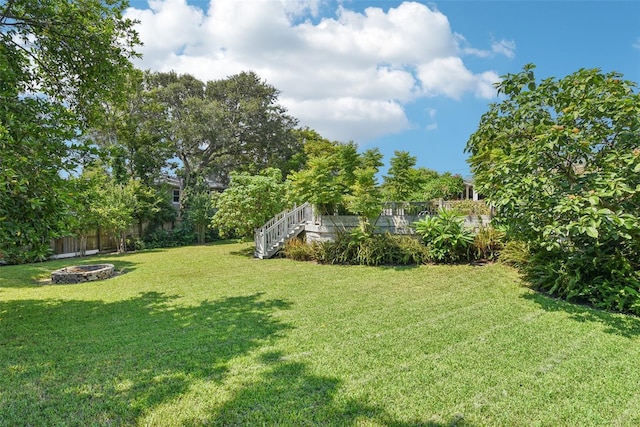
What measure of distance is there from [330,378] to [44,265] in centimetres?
1334

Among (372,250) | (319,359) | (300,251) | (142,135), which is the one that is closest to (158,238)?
(142,135)

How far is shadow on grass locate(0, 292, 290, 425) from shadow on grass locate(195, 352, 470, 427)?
1.73ft

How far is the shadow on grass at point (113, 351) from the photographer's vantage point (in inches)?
110

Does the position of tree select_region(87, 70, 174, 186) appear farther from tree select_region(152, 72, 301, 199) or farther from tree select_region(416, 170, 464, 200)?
tree select_region(416, 170, 464, 200)

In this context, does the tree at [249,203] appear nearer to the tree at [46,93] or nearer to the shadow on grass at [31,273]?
the shadow on grass at [31,273]

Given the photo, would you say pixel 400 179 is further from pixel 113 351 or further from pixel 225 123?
pixel 225 123

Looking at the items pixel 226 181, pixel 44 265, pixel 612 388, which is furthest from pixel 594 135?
pixel 226 181

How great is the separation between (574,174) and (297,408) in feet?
19.3

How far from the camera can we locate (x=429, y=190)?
1606 cm

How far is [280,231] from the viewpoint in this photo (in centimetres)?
1259

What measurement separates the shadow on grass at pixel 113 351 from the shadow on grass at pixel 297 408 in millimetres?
527

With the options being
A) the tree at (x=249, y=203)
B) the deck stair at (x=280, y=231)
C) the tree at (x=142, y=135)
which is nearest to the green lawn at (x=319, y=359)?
the deck stair at (x=280, y=231)

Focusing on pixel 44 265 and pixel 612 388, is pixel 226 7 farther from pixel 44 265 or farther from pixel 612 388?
pixel 44 265

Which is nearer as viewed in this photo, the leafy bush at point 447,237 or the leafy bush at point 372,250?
the leafy bush at point 447,237
